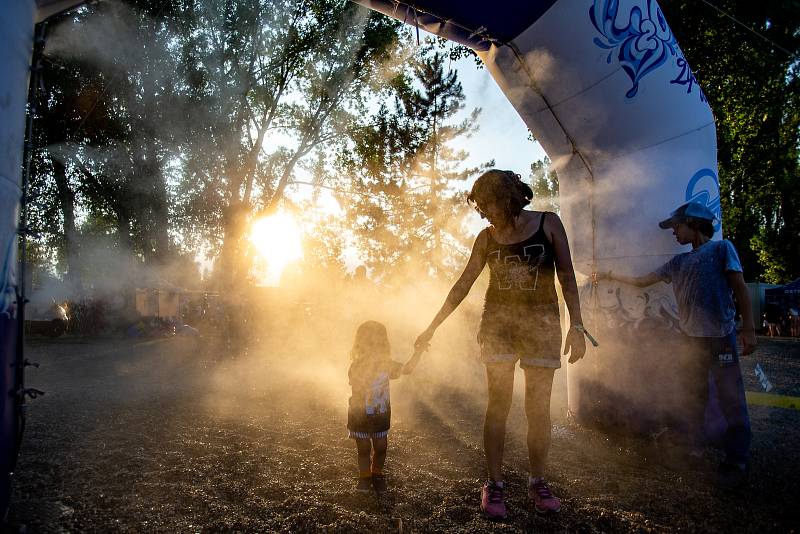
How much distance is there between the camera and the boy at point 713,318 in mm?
3287

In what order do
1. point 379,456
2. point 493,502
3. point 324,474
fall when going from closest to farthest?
point 493,502 → point 379,456 → point 324,474

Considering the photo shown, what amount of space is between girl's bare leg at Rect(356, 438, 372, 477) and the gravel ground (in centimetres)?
14

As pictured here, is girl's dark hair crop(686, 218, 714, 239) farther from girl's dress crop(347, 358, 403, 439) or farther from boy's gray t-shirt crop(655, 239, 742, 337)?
girl's dress crop(347, 358, 403, 439)

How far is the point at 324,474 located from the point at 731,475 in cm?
267

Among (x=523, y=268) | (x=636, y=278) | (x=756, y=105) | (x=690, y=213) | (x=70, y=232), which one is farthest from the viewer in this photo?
(x=70, y=232)

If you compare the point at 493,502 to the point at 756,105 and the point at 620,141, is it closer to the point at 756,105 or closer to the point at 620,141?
the point at 620,141

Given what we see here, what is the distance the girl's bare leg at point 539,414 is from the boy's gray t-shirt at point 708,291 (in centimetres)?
142

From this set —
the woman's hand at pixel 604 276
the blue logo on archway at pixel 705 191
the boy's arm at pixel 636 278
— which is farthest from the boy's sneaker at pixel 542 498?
the blue logo on archway at pixel 705 191

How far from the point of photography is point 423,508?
282 cm

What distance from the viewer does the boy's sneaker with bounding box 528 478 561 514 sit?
8.84 ft

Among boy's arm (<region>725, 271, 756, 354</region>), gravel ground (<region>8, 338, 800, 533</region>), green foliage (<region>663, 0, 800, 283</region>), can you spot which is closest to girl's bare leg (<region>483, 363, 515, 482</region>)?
gravel ground (<region>8, 338, 800, 533</region>)

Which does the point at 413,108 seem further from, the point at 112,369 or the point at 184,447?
the point at 184,447

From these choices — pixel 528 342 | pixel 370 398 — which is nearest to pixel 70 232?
pixel 370 398

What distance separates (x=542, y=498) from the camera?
274 centimetres
